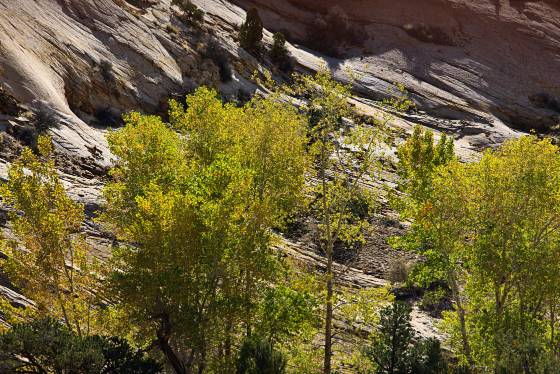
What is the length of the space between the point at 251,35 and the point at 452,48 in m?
30.1

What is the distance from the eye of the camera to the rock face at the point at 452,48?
218ft

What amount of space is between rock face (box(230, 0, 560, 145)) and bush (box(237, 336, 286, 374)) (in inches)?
1784

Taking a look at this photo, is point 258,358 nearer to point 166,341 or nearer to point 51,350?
point 166,341

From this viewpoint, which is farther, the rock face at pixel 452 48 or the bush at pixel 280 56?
the rock face at pixel 452 48

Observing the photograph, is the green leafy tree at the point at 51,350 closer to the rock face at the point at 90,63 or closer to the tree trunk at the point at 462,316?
the tree trunk at the point at 462,316

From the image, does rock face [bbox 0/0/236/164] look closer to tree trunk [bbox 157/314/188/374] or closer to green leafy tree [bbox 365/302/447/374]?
tree trunk [bbox 157/314/188/374]

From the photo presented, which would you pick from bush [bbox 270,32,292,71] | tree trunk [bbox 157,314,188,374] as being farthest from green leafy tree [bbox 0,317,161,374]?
bush [bbox 270,32,292,71]

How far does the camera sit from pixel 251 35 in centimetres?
5638

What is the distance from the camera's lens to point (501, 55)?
76.6 meters

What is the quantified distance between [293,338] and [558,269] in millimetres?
8671

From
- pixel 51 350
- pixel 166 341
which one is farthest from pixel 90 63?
pixel 51 350

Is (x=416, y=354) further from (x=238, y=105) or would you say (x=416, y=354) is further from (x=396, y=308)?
(x=238, y=105)

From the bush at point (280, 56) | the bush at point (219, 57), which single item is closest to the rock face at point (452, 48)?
the bush at point (280, 56)

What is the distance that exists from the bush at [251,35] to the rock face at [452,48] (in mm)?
11046
